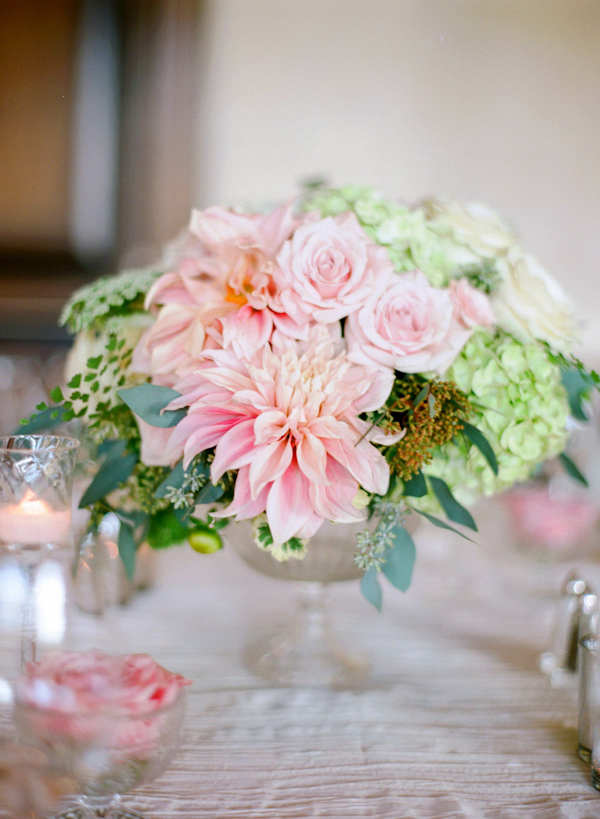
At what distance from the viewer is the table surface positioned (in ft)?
1.51

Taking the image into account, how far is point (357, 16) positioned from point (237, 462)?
5.19ft

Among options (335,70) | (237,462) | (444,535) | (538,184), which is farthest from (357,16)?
(237,462)

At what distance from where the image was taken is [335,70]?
5.46 feet

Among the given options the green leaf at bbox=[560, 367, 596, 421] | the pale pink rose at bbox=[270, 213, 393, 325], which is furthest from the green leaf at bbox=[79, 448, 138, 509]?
the green leaf at bbox=[560, 367, 596, 421]

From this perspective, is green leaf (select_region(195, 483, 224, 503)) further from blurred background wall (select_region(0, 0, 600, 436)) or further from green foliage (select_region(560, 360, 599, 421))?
blurred background wall (select_region(0, 0, 600, 436))

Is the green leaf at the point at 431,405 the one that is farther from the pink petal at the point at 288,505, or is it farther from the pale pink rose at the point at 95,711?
the pale pink rose at the point at 95,711

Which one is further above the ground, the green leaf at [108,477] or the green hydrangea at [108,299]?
the green hydrangea at [108,299]

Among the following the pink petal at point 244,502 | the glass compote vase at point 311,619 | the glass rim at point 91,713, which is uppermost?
the pink petal at point 244,502

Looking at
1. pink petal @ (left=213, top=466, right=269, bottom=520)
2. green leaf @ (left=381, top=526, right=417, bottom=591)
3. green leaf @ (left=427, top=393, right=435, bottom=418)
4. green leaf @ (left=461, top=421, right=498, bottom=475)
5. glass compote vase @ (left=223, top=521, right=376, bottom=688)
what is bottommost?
glass compote vase @ (left=223, top=521, right=376, bottom=688)

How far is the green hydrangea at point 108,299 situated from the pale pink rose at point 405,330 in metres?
0.22

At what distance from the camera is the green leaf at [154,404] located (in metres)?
0.51

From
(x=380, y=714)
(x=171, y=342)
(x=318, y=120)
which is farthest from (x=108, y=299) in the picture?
(x=318, y=120)

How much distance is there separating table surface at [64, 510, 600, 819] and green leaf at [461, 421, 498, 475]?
0.23 meters

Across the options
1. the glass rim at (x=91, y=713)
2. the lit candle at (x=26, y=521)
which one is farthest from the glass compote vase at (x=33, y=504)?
the glass rim at (x=91, y=713)
